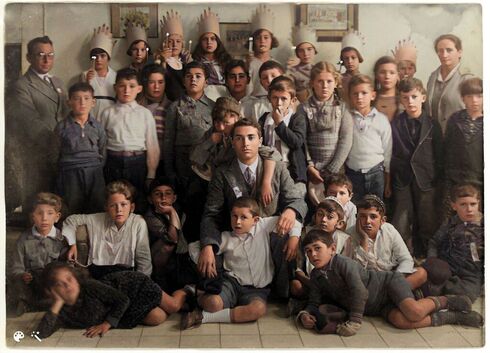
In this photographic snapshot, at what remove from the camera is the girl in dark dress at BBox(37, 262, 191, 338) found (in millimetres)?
2217

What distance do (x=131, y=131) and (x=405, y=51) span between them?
114 cm

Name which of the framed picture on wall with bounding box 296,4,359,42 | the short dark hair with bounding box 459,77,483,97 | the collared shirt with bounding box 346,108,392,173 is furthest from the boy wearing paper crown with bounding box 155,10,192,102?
the short dark hair with bounding box 459,77,483,97

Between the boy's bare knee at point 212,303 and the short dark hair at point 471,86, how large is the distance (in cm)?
127

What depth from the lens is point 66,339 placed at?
222 centimetres

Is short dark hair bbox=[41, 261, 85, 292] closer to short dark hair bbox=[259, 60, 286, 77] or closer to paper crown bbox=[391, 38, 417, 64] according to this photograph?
short dark hair bbox=[259, 60, 286, 77]

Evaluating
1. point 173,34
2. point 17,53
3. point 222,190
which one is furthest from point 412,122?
point 17,53

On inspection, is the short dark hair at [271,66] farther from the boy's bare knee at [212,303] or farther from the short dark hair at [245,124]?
the boy's bare knee at [212,303]

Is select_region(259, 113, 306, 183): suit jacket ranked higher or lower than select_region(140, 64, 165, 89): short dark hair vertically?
lower

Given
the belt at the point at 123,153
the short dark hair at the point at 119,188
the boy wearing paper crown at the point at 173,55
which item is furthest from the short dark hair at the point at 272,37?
the short dark hair at the point at 119,188

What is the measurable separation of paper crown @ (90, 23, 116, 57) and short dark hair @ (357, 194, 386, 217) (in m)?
1.17

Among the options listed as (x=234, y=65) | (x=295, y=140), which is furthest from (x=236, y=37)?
(x=295, y=140)

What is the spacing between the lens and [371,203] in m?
2.26

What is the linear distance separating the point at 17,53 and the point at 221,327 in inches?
53.6

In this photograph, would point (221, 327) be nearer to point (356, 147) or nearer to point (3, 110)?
point (356, 147)
